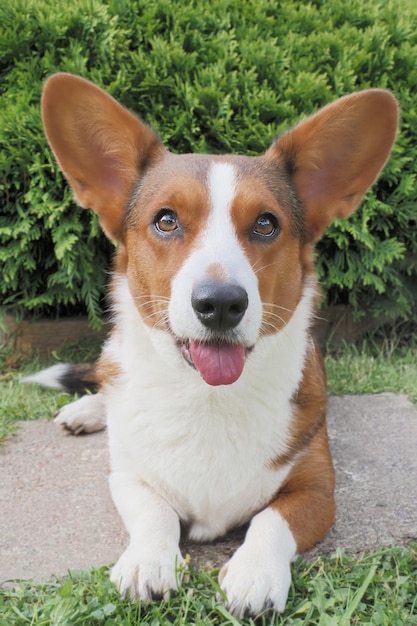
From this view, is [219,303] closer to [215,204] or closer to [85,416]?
[215,204]

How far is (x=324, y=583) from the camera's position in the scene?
215cm

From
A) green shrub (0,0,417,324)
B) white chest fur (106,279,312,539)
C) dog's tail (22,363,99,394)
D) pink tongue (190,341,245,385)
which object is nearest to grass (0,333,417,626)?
white chest fur (106,279,312,539)

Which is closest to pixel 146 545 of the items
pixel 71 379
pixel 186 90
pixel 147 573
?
pixel 147 573

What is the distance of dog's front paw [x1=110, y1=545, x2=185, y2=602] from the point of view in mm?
2062

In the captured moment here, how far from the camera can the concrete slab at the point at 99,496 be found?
240cm

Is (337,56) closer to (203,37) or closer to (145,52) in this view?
(203,37)

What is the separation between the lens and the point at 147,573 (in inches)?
81.8

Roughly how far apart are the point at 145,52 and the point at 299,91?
3.02 ft

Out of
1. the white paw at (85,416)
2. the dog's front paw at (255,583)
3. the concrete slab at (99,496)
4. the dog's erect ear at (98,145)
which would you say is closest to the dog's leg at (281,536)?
the dog's front paw at (255,583)

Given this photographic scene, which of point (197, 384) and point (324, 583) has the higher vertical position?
point (197, 384)

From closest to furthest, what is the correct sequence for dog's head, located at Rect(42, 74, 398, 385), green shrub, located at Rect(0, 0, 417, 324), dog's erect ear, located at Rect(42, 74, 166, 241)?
dog's head, located at Rect(42, 74, 398, 385) → dog's erect ear, located at Rect(42, 74, 166, 241) → green shrub, located at Rect(0, 0, 417, 324)

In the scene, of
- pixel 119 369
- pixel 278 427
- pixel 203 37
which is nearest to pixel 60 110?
pixel 119 369

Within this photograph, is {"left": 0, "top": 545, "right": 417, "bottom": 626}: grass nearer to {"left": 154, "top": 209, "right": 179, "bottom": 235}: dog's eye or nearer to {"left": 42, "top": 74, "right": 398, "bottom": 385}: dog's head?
{"left": 42, "top": 74, "right": 398, "bottom": 385}: dog's head

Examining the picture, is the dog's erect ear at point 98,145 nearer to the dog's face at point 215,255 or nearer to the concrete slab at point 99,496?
the dog's face at point 215,255
